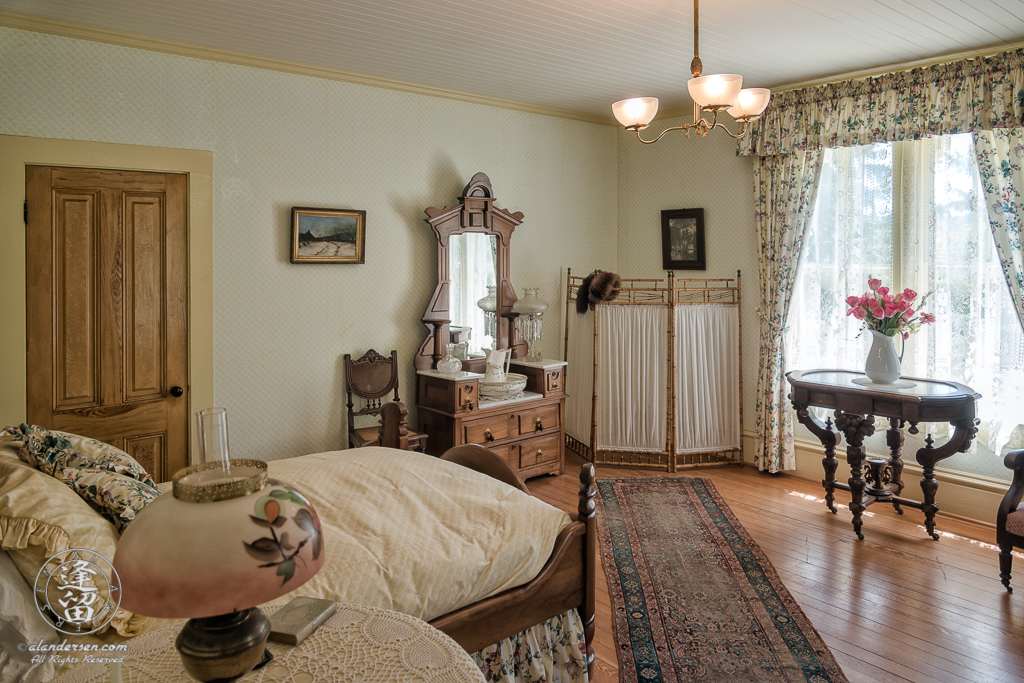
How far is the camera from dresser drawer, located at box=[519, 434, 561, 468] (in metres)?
5.05

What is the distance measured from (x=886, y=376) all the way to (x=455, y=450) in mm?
2757

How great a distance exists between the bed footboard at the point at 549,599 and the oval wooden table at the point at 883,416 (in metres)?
2.32

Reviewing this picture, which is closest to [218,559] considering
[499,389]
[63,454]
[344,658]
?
[344,658]

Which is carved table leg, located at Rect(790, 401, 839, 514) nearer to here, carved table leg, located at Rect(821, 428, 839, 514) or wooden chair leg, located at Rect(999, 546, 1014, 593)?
carved table leg, located at Rect(821, 428, 839, 514)

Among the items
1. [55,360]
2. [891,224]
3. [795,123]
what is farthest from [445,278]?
[891,224]

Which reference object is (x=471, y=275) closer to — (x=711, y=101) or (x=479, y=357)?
(x=479, y=357)

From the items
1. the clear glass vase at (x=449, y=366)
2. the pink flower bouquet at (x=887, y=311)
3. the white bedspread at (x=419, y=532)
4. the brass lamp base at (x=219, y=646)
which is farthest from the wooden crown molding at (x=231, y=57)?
the brass lamp base at (x=219, y=646)

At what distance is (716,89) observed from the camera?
271 cm

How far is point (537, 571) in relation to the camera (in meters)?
2.34

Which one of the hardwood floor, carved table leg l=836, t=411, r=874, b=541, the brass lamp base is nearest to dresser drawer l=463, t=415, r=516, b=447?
the hardwood floor

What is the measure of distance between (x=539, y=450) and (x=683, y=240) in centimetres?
231

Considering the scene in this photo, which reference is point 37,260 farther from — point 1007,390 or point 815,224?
point 1007,390

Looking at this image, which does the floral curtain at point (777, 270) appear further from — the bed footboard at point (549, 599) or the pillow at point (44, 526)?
the pillow at point (44, 526)

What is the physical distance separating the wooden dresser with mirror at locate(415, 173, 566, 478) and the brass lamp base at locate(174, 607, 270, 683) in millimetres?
3597
